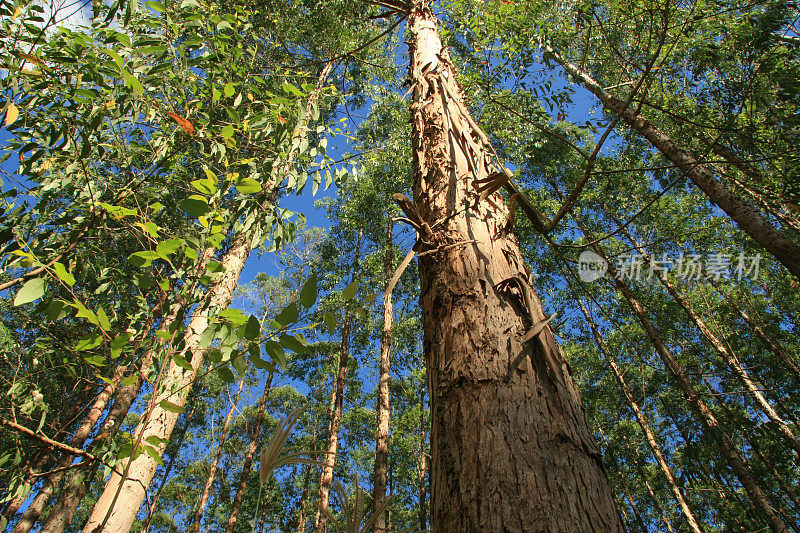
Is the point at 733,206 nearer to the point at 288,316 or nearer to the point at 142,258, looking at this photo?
the point at 288,316

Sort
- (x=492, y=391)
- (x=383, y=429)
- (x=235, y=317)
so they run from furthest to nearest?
(x=383, y=429) → (x=235, y=317) → (x=492, y=391)

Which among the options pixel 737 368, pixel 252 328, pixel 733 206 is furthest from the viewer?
pixel 737 368

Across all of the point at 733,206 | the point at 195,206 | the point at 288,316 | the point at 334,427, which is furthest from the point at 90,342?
the point at 334,427

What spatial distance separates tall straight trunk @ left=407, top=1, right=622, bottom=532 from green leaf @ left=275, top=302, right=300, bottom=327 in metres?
0.33

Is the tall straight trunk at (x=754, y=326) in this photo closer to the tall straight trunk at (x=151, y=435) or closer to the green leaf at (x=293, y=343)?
the tall straight trunk at (x=151, y=435)

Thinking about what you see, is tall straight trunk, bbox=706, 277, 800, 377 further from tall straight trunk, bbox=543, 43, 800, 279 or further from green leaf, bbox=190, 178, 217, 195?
green leaf, bbox=190, 178, 217, 195

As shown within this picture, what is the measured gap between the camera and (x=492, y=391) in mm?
740

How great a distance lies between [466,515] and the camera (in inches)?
24.4

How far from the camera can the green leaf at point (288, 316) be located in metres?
0.91

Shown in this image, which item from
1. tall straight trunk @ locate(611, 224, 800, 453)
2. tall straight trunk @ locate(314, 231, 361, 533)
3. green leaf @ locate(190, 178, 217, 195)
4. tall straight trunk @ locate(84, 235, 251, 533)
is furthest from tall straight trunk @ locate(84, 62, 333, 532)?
tall straight trunk @ locate(611, 224, 800, 453)

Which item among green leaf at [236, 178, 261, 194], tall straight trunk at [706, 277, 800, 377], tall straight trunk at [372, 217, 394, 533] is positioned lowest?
green leaf at [236, 178, 261, 194]

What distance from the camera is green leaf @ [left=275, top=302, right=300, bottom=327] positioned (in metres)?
0.91

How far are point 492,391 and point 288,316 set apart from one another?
1.64ft

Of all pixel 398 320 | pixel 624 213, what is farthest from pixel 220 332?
pixel 624 213
